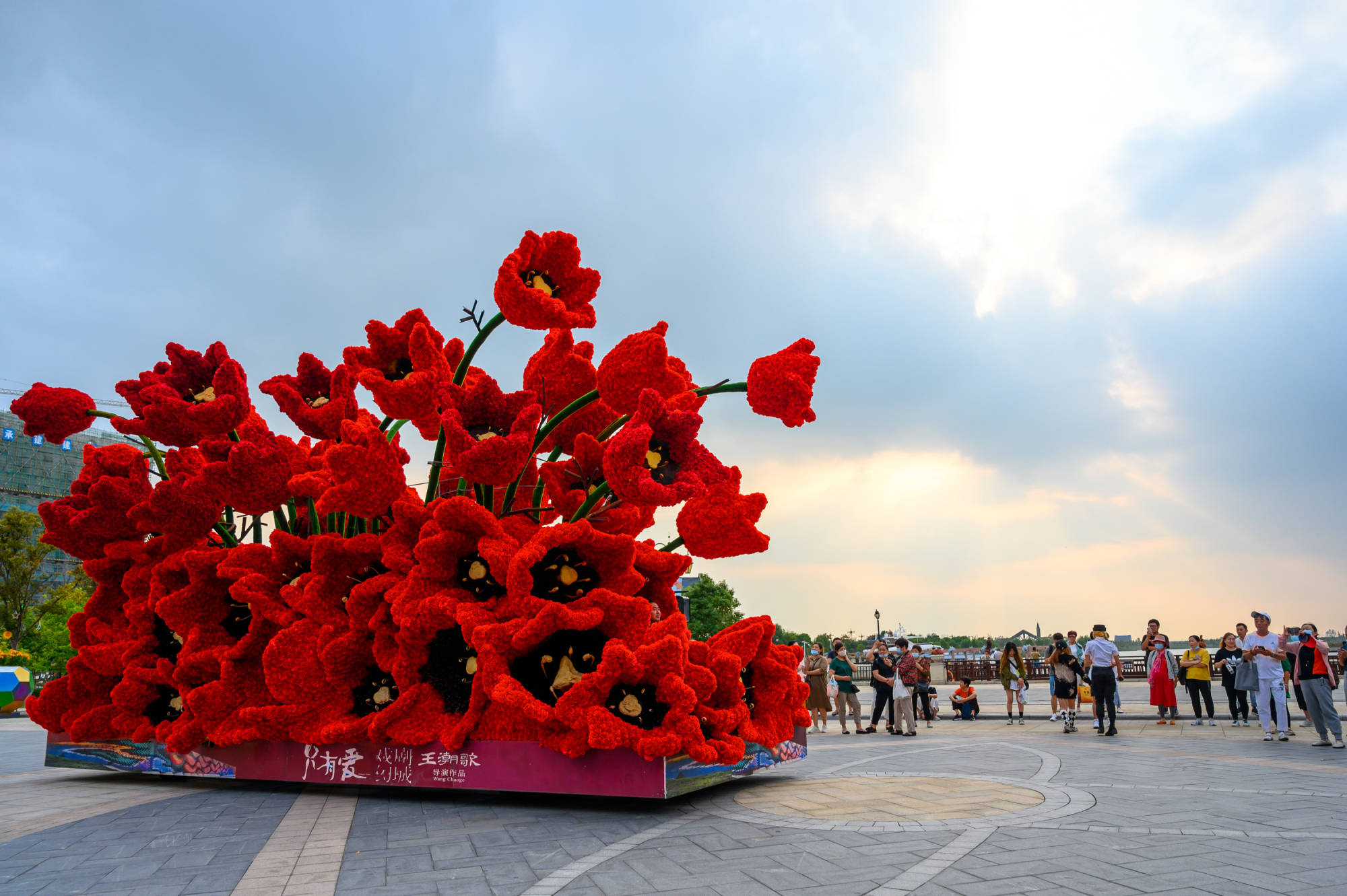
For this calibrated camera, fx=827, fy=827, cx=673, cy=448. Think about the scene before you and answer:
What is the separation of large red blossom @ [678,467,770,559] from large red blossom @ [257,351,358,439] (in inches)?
170

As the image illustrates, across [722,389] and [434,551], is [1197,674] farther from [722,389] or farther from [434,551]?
[434,551]

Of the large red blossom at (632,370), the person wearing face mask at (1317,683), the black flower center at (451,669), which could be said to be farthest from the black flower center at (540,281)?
the person wearing face mask at (1317,683)

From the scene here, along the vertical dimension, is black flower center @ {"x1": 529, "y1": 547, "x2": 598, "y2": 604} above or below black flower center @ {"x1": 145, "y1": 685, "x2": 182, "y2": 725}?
above

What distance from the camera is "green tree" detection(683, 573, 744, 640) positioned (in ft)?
160

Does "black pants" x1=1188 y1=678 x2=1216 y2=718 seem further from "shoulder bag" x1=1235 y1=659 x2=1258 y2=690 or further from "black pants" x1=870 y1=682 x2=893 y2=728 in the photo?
"black pants" x1=870 y1=682 x2=893 y2=728

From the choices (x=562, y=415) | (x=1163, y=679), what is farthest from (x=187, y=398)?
(x=1163, y=679)

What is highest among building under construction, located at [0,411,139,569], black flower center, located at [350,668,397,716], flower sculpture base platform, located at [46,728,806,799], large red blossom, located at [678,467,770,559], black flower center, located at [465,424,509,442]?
building under construction, located at [0,411,139,569]

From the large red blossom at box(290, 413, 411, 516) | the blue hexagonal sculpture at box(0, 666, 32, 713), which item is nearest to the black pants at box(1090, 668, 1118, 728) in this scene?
the large red blossom at box(290, 413, 411, 516)

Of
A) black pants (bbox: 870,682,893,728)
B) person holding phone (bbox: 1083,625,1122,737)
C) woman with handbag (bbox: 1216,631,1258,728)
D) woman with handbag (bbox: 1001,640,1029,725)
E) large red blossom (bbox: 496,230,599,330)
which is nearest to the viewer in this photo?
large red blossom (bbox: 496,230,599,330)

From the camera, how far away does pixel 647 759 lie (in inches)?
250

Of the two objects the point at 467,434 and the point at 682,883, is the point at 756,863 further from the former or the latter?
the point at 467,434

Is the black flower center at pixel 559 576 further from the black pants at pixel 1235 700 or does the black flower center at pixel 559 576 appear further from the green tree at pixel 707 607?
the green tree at pixel 707 607

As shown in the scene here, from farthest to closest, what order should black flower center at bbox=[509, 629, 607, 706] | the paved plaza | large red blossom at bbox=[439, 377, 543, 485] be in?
large red blossom at bbox=[439, 377, 543, 485] → black flower center at bbox=[509, 629, 607, 706] → the paved plaza

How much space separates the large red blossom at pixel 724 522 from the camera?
304 inches
